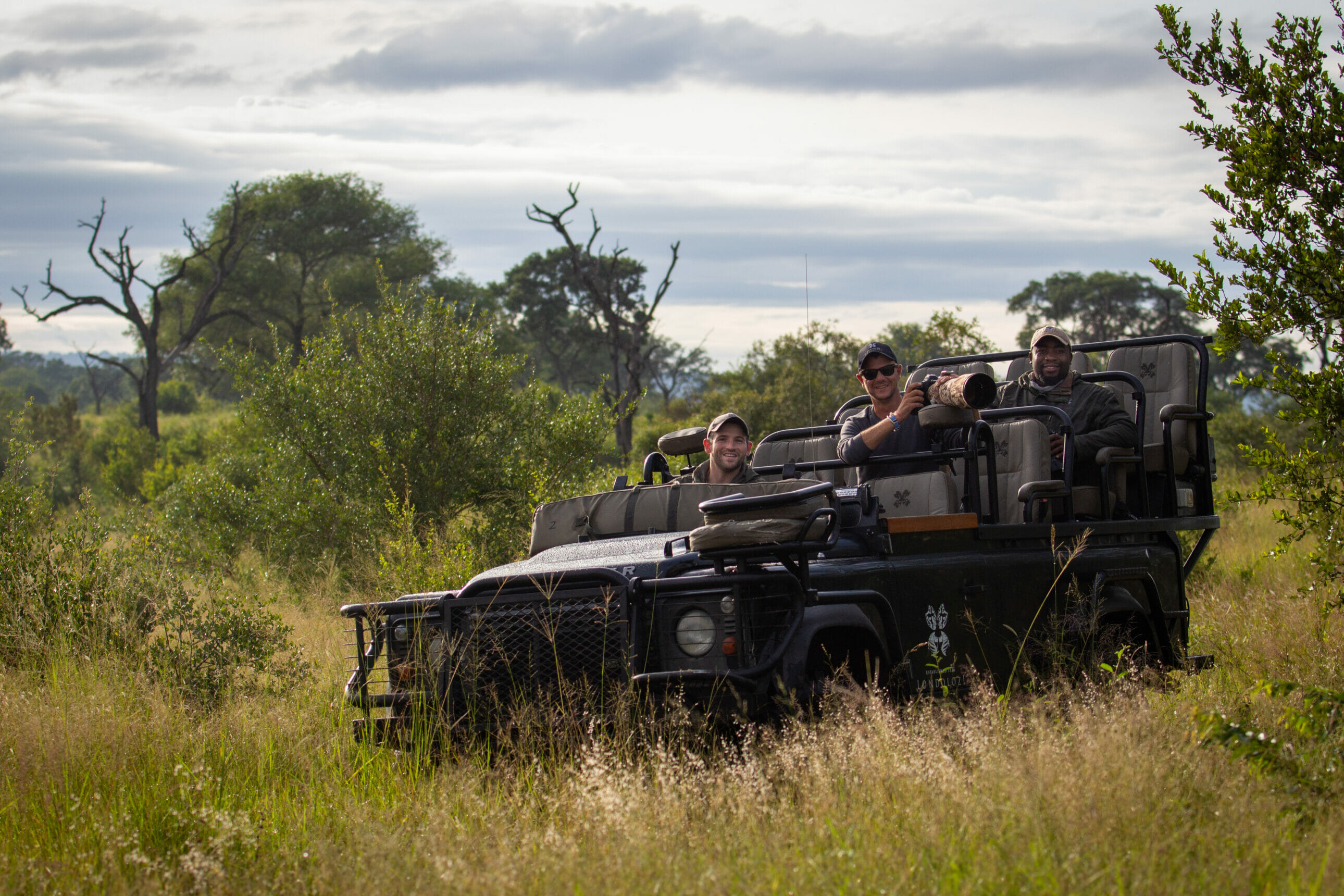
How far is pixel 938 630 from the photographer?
517 centimetres

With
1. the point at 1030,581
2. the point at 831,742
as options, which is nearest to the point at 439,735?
the point at 831,742

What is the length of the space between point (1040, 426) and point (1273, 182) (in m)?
1.62

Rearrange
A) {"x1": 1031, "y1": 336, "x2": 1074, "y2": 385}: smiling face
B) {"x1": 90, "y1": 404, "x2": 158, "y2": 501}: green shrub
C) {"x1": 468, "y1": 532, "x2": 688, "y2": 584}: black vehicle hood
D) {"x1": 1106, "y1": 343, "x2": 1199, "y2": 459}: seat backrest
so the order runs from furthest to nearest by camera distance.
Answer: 1. {"x1": 90, "y1": 404, "x2": 158, "y2": 501}: green shrub
2. {"x1": 1031, "y1": 336, "x2": 1074, "y2": 385}: smiling face
3. {"x1": 1106, "y1": 343, "x2": 1199, "y2": 459}: seat backrest
4. {"x1": 468, "y1": 532, "x2": 688, "y2": 584}: black vehicle hood

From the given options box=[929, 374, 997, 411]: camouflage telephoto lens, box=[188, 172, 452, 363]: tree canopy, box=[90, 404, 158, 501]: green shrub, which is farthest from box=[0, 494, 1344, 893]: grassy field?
box=[188, 172, 452, 363]: tree canopy

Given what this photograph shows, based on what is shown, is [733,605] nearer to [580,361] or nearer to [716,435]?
[716,435]

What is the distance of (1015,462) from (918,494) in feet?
2.19

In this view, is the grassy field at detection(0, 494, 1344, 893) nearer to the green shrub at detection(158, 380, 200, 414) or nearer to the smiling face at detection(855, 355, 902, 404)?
the smiling face at detection(855, 355, 902, 404)

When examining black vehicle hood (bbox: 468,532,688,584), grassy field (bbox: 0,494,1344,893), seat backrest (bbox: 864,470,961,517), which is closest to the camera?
grassy field (bbox: 0,494,1344,893)

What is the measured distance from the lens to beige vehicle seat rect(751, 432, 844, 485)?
7145 millimetres

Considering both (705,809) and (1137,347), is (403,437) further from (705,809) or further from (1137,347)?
(705,809)

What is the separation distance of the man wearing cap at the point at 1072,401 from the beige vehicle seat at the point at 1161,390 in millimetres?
203

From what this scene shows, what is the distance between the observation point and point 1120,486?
21.8 ft

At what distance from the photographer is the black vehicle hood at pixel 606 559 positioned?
469 centimetres

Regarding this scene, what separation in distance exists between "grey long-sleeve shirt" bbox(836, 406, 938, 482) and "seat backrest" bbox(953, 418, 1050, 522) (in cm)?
23
